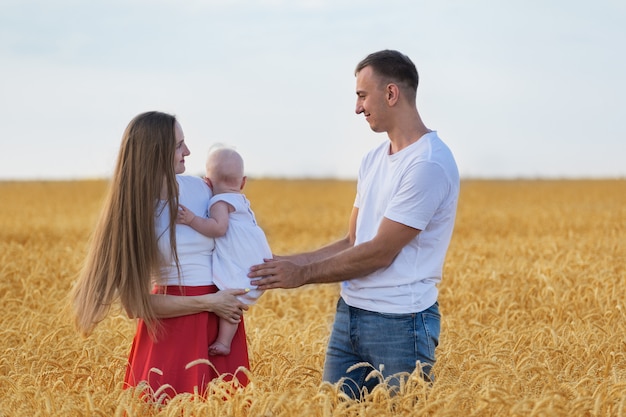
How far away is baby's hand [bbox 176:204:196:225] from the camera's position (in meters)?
4.14

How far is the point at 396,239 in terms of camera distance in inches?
165

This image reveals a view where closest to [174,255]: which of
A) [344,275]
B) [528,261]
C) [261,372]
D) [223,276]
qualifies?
[223,276]

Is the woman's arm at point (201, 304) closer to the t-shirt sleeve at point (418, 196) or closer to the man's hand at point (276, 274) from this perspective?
the man's hand at point (276, 274)

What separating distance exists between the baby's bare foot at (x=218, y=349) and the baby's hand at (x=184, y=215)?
2.17 ft

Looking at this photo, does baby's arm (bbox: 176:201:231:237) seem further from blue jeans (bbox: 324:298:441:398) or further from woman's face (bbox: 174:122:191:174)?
blue jeans (bbox: 324:298:441:398)

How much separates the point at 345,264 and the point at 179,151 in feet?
3.28

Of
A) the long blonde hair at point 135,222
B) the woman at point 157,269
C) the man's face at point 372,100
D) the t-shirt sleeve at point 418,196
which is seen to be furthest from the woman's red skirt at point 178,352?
the man's face at point 372,100

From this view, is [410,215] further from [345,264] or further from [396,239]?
[345,264]

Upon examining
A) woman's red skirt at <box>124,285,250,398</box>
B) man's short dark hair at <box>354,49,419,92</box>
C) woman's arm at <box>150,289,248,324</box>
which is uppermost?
man's short dark hair at <box>354,49,419,92</box>

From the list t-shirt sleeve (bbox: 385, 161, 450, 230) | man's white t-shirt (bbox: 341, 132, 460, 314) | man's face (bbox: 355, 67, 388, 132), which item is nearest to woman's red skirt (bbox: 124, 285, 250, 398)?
man's white t-shirt (bbox: 341, 132, 460, 314)

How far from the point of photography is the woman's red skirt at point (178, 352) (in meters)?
4.27

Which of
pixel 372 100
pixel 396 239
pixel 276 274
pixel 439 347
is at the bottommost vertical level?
pixel 439 347

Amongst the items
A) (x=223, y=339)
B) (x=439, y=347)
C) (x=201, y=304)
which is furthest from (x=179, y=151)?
(x=439, y=347)

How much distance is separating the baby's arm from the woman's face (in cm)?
19
